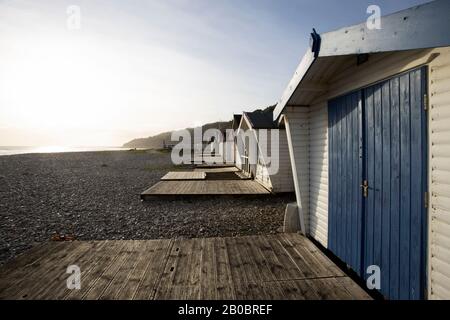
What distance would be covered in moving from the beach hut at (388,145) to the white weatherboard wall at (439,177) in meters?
0.01

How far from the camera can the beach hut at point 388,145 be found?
261 cm

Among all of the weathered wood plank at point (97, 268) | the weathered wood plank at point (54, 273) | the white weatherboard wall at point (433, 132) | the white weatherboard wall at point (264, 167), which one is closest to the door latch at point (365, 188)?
the white weatherboard wall at point (433, 132)

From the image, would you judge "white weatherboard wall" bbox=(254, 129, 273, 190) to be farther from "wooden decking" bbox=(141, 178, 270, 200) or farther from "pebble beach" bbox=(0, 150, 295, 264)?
"pebble beach" bbox=(0, 150, 295, 264)

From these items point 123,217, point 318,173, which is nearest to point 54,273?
point 123,217

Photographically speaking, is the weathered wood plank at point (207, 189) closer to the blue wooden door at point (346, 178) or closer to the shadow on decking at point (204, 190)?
the shadow on decking at point (204, 190)

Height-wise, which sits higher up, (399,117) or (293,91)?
(293,91)

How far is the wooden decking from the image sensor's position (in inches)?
417

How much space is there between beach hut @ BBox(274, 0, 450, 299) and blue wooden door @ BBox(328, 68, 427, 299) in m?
0.01

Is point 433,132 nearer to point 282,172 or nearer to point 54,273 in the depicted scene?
point 54,273

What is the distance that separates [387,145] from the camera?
3.45 m
